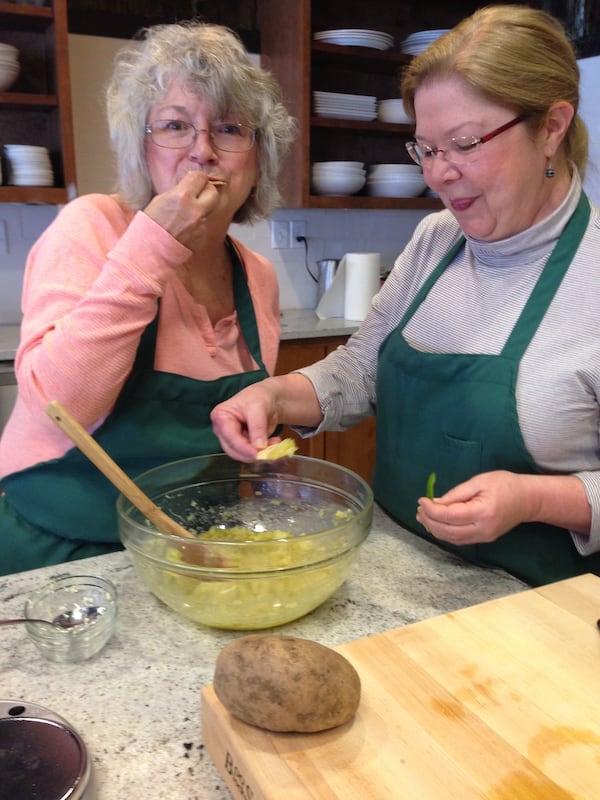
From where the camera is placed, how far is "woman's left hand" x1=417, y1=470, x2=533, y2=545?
35.1 inches

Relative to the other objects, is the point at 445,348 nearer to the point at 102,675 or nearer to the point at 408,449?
the point at 408,449

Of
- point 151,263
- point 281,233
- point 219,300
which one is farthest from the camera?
point 281,233

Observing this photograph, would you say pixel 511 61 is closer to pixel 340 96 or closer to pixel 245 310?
pixel 245 310

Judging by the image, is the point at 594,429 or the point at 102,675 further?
the point at 594,429

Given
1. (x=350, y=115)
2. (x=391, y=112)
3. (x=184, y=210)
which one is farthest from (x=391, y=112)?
(x=184, y=210)

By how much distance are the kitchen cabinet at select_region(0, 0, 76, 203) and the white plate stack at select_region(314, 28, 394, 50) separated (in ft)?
3.61

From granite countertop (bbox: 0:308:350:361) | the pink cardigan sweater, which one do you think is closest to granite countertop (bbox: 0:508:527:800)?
the pink cardigan sweater

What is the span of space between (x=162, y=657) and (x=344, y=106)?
9.09 feet

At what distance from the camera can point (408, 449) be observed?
1.24 metres

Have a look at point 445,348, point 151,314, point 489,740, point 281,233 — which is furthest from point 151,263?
point 281,233

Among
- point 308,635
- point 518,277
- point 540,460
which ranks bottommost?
point 308,635

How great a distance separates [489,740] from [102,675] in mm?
425

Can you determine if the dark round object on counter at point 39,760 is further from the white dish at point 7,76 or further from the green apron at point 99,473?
the white dish at point 7,76

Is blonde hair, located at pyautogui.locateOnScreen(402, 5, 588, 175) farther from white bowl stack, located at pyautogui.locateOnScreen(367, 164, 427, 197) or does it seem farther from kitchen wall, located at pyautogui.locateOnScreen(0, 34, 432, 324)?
white bowl stack, located at pyautogui.locateOnScreen(367, 164, 427, 197)
